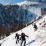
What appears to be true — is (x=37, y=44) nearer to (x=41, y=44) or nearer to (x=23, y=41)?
(x=41, y=44)

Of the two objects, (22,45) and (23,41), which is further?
(22,45)

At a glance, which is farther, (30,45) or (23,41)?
(30,45)

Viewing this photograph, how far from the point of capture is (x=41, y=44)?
1788 cm

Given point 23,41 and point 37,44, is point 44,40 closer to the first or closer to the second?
point 37,44

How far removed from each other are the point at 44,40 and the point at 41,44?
133 cm

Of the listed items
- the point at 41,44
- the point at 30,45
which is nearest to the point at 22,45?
the point at 30,45

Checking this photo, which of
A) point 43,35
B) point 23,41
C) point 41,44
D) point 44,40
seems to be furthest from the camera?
point 43,35

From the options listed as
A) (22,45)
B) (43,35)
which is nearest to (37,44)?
(22,45)

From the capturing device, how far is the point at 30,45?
60.5ft

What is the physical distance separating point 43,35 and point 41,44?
3.19 meters

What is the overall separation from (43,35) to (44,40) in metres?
1.90

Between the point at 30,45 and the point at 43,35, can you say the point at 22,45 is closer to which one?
the point at 30,45

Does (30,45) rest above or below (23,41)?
below

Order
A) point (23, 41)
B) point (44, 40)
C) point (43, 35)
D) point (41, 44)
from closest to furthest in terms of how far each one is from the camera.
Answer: point (23, 41) → point (41, 44) → point (44, 40) → point (43, 35)
